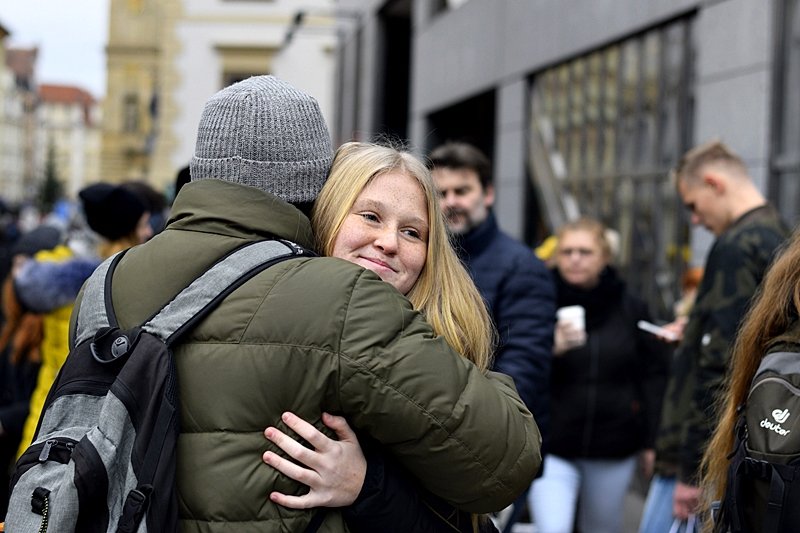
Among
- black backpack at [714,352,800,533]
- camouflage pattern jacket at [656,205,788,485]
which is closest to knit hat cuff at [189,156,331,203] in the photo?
black backpack at [714,352,800,533]

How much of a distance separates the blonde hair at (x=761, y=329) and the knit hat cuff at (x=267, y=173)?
4.13 feet

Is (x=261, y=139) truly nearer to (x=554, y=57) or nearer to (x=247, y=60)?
(x=554, y=57)

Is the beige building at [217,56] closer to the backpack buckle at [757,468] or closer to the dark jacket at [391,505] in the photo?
the backpack buckle at [757,468]

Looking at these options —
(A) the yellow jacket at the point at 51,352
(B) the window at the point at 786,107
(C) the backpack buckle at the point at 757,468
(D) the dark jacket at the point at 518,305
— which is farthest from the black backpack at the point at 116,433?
(B) the window at the point at 786,107

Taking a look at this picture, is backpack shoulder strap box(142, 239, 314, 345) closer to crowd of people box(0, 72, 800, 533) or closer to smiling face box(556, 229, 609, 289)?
crowd of people box(0, 72, 800, 533)

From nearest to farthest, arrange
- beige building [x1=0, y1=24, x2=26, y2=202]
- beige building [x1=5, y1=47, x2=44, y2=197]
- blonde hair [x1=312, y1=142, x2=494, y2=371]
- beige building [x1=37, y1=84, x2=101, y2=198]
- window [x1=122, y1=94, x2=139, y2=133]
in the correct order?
blonde hair [x1=312, y1=142, x2=494, y2=371] → window [x1=122, y1=94, x2=139, y2=133] → beige building [x1=0, y1=24, x2=26, y2=202] → beige building [x1=5, y1=47, x2=44, y2=197] → beige building [x1=37, y1=84, x2=101, y2=198]

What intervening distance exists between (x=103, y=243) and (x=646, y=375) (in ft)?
9.73

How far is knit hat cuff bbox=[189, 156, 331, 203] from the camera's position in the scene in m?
2.25

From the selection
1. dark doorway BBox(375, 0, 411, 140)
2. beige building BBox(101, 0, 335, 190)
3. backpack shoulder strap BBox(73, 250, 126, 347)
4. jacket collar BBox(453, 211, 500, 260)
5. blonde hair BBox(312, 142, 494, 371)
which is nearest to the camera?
backpack shoulder strap BBox(73, 250, 126, 347)

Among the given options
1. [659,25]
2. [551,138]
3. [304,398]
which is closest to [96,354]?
[304,398]

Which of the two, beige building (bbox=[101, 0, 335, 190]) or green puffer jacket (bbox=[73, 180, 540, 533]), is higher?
A: beige building (bbox=[101, 0, 335, 190])

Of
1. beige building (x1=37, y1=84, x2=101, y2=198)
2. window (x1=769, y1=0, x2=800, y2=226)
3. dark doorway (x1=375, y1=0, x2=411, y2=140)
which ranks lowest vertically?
window (x1=769, y1=0, x2=800, y2=226)

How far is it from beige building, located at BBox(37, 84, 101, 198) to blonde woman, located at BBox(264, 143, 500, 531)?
161091 millimetres

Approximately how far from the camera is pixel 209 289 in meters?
2.08
